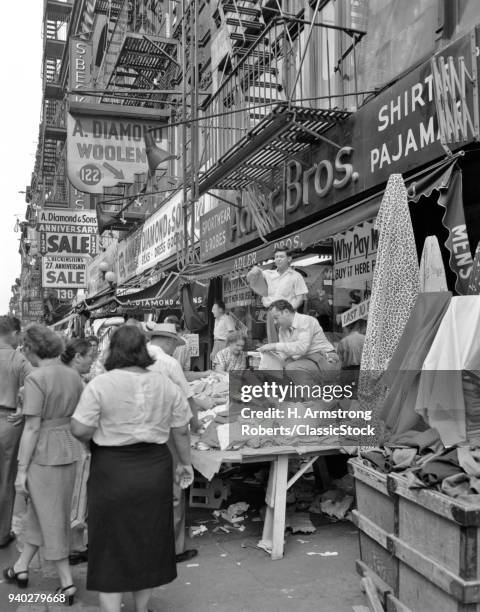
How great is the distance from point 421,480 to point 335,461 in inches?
137

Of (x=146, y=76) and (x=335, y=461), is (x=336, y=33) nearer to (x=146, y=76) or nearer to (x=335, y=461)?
(x=335, y=461)

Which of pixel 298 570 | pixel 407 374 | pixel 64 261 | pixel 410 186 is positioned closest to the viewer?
pixel 407 374

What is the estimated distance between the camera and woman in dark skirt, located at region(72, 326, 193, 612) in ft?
11.7

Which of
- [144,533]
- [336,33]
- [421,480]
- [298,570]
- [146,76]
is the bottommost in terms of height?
[298,570]

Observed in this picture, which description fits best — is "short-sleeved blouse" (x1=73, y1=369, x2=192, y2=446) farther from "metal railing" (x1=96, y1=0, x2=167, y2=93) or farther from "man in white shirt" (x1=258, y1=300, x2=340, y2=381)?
"metal railing" (x1=96, y1=0, x2=167, y2=93)

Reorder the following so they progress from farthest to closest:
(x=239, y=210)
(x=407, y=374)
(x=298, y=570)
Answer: (x=239, y=210) → (x=298, y=570) → (x=407, y=374)

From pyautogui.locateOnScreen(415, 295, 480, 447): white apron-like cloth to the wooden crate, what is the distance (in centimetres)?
52

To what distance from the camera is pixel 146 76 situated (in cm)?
1858

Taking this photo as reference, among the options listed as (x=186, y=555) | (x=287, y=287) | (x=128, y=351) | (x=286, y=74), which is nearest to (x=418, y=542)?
(x=128, y=351)

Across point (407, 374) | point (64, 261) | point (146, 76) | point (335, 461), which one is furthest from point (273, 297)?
point (64, 261)

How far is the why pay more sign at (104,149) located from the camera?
11805 mm

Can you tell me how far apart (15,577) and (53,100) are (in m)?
49.0

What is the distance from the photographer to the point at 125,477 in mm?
3568

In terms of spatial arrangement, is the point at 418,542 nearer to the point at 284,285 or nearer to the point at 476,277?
the point at 476,277
